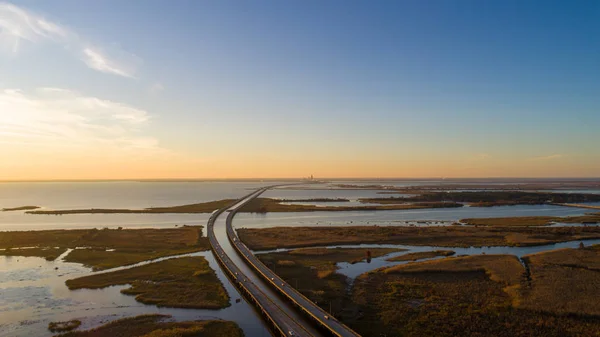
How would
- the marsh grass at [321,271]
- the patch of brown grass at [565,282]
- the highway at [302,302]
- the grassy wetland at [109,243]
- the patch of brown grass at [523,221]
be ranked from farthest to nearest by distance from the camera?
the patch of brown grass at [523,221], the grassy wetland at [109,243], the marsh grass at [321,271], the patch of brown grass at [565,282], the highway at [302,302]

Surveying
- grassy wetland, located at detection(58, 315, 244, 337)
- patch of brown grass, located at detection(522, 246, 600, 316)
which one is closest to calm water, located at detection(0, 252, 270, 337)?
grassy wetland, located at detection(58, 315, 244, 337)

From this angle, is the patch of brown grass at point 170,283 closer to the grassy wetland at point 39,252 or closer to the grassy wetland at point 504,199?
the grassy wetland at point 39,252

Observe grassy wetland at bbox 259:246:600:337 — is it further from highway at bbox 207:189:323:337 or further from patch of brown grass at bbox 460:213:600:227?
patch of brown grass at bbox 460:213:600:227

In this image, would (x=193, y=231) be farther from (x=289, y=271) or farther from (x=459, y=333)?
(x=459, y=333)

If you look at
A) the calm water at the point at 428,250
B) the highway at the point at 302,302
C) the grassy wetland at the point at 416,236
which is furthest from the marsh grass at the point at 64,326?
the grassy wetland at the point at 416,236

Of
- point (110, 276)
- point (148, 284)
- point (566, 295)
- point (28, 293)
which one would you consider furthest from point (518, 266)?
point (28, 293)
